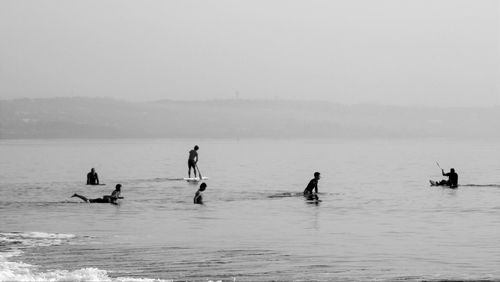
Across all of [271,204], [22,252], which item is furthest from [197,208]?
[22,252]

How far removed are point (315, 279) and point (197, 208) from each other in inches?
745

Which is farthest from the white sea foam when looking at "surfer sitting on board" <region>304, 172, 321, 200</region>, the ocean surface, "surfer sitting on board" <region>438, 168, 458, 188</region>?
"surfer sitting on board" <region>438, 168, 458, 188</region>

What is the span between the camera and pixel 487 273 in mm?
21219

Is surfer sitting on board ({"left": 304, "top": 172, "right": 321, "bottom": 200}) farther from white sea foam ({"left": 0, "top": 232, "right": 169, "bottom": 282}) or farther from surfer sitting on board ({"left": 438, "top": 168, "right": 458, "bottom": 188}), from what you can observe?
white sea foam ({"left": 0, "top": 232, "right": 169, "bottom": 282})

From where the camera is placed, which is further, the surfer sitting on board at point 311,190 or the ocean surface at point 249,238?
the surfer sitting on board at point 311,190

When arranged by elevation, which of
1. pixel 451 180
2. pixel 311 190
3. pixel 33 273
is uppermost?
pixel 451 180

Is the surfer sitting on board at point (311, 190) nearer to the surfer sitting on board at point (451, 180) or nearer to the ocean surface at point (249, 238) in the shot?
the ocean surface at point (249, 238)

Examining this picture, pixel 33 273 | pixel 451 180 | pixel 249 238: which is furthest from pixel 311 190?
pixel 33 273

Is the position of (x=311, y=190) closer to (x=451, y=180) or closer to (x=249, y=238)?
(x=451, y=180)

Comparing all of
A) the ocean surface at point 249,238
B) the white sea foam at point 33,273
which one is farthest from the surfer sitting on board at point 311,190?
the white sea foam at point 33,273

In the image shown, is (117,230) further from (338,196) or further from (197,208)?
(338,196)

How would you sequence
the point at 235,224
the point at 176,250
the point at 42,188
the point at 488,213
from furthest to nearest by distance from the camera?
1. the point at 42,188
2. the point at 488,213
3. the point at 235,224
4. the point at 176,250

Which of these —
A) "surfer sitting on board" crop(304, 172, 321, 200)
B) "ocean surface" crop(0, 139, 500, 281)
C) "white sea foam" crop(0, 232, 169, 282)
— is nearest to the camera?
"white sea foam" crop(0, 232, 169, 282)

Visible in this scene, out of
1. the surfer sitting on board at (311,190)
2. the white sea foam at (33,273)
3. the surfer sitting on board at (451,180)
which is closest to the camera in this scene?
the white sea foam at (33,273)
